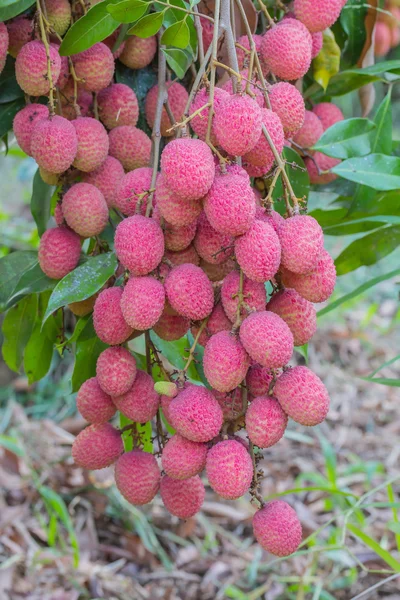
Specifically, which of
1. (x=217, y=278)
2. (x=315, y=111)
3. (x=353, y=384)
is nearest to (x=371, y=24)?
(x=315, y=111)

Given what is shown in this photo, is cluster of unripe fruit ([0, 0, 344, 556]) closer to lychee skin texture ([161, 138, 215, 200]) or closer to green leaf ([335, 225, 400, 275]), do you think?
lychee skin texture ([161, 138, 215, 200])

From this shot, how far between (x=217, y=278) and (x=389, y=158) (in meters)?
0.30

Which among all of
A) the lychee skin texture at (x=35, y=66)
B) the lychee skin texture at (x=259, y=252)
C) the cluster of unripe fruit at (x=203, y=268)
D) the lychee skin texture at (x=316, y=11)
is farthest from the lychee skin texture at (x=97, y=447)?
the lychee skin texture at (x=316, y=11)

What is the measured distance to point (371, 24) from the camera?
0.90m

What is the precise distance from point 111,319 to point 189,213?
0.42ft

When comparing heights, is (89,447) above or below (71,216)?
below

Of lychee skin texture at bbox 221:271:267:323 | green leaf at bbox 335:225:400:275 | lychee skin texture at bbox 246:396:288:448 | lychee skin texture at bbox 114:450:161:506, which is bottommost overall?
green leaf at bbox 335:225:400:275

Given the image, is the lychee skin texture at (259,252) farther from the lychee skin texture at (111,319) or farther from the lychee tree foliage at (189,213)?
the lychee skin texture at (111,319)

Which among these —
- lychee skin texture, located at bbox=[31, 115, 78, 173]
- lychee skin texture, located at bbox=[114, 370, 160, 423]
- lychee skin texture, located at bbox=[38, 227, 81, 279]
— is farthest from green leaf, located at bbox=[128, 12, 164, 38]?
lychee skin texture, located at bbox=[114, 370, 160, 423]

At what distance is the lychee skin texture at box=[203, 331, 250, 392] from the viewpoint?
21.9 inches

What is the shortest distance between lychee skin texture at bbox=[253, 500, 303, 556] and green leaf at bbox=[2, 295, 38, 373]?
44 centimetres

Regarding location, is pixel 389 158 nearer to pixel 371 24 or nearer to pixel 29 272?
pixel 371 24

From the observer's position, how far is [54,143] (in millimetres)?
679

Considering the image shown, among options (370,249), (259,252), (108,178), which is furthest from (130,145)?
(370,249)
